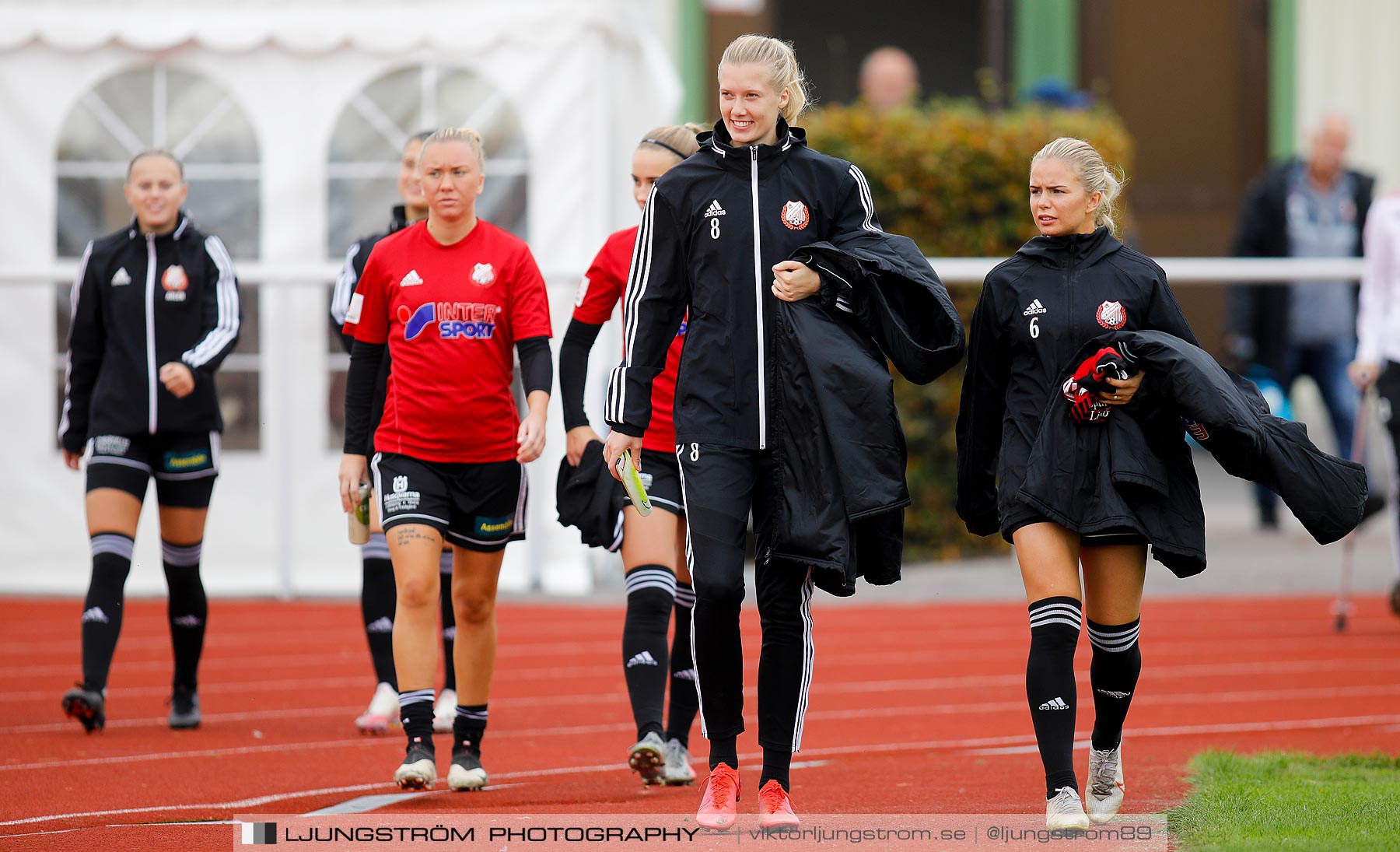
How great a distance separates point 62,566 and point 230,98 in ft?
9.87

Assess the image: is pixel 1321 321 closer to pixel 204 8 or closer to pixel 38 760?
pixel 204 8

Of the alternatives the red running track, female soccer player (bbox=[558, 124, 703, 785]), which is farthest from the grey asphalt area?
female soccer player (bbox=[558, 124, 703, 785])

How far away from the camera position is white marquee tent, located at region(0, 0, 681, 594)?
1085 cm

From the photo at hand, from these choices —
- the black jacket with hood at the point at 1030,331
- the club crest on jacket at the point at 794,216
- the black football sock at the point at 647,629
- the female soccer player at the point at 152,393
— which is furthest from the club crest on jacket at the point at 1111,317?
the female soccer player at the point at 152,393

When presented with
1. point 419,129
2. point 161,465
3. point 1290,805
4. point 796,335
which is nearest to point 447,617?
point 161,465

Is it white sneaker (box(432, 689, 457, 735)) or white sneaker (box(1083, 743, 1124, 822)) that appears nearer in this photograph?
white sneaker (box(1083, 743, 1124, 822))

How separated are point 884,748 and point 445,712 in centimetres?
172

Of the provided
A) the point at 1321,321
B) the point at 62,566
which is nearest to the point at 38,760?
the point at 62,566

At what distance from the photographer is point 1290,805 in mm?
5129

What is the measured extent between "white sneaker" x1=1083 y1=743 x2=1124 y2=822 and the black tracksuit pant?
0.83 meters

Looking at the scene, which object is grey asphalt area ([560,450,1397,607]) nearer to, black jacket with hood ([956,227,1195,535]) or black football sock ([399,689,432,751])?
black football sock ([399,689,432,751])

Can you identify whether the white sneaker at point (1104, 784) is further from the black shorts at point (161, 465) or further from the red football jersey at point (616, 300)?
the black shorts at point (161, 465)

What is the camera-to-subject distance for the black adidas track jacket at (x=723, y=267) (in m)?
4.85

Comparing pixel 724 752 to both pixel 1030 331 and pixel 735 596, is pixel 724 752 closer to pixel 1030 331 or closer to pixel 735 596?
pixel 735 596
